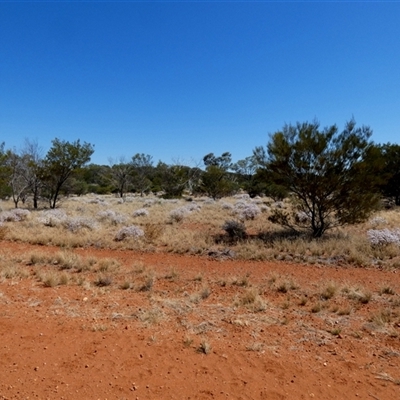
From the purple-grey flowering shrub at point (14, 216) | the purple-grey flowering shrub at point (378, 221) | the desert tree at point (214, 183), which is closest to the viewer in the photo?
the purple-grey flowering shrub at point (378, 221)

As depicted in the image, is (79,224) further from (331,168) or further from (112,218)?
(331,168)

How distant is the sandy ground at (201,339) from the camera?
3387 mm

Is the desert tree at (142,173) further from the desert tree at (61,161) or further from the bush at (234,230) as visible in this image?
→ the bush at (234,230)

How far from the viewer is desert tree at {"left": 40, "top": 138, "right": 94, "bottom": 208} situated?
23.3 m

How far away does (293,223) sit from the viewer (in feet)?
47.0

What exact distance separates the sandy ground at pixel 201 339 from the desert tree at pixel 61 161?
18.1 m

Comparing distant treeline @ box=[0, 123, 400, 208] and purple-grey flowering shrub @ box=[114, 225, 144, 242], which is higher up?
distant treeline @ box=[0, 123, 400, 208]

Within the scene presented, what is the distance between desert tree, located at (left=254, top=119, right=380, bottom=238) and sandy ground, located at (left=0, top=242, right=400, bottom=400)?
189 inches

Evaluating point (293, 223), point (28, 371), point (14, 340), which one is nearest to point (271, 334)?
point (28, 371)

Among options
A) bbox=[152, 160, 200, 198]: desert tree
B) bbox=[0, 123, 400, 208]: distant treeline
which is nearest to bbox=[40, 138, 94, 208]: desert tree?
bbox=[0, 123, 400, 208]: distant treeline

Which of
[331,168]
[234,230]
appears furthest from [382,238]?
[234,230]

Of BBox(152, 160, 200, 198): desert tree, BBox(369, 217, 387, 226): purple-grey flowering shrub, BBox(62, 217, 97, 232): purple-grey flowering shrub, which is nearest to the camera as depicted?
BBox(62, 217, 97, 232): purple-grey flowering shrub

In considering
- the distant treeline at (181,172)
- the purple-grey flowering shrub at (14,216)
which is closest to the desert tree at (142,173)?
the distant treeline at (181,172)

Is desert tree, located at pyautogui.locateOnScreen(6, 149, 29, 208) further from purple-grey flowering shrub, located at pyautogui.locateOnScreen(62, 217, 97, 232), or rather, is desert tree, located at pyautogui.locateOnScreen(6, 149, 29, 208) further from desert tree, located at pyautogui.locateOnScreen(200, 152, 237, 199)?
desert tree, located at pyautogui.locateOnScreen(200, 152, 237, 199)
